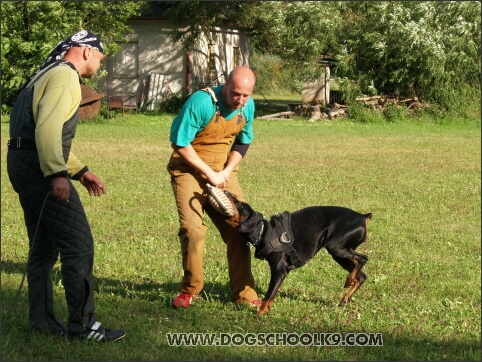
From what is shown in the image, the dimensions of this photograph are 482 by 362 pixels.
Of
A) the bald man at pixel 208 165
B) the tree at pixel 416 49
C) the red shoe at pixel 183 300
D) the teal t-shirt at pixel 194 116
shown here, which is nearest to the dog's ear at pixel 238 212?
the bald man at pixel 208 165

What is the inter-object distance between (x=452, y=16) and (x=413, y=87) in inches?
128

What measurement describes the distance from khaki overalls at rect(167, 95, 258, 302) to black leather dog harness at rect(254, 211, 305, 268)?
1.13ft

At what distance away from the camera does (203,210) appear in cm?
648

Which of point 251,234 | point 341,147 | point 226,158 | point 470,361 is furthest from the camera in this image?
point 341,147

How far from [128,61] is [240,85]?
31.5m

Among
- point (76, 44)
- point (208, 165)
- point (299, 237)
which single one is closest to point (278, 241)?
point (299, 237)

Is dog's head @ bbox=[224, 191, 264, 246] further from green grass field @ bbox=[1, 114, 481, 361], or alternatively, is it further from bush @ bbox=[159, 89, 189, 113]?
bush @ bbox=[159, 89, 189, 113]

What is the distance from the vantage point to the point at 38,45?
2905cm

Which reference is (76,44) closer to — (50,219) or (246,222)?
(50,219)

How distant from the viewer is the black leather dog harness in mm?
6199

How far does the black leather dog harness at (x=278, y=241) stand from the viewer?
20.3 ft

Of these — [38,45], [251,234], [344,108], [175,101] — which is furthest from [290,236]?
[175,101]

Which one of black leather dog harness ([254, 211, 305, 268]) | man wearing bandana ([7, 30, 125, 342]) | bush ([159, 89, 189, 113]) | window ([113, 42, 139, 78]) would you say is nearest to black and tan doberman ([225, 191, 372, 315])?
black leather dog harness ([254, 211, 305, 268])

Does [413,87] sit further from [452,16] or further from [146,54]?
[146,54]
